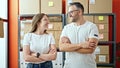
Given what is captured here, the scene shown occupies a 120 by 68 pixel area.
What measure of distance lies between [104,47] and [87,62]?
1.48 meters

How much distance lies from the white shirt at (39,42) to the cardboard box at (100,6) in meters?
1.57

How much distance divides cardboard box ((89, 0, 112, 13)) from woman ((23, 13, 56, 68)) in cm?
151

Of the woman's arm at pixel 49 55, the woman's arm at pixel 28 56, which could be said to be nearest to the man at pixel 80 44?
the woman's arm at pixel 49 55

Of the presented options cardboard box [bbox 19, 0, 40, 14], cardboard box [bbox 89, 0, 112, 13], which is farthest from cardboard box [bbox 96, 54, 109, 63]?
cardboard box [bbox 19, 0, 40, 14]

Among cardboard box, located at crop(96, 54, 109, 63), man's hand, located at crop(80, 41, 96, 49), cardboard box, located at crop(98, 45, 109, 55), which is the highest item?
man's hand, located at crop(80, 41, 96, 49)

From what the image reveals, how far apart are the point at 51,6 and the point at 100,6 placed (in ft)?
2.83

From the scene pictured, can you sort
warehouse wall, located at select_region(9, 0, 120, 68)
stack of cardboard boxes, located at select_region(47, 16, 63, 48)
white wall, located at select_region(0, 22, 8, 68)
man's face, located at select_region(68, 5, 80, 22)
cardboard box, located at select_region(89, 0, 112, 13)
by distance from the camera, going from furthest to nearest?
warehouse wall, located at select_region(9, 0, 120, 68)
white wall, located at select_region(0, 22, 8, 68)
stack of cardboard boxes, located at select_region(47, 16, 63, 48)
cardboard box, located at select_region(89, 0, 112, 13)
man's face, located at select_region(68, 5, 80, 22)

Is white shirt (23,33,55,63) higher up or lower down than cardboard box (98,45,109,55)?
higher up

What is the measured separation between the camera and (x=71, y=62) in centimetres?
240

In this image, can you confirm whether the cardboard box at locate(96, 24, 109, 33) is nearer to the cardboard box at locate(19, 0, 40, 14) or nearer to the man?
the cardboard box at locate(19, 0, 40, 14)

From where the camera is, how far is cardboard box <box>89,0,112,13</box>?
3744 mm

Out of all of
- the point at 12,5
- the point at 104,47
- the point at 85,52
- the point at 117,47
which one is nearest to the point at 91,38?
the point at 85,52

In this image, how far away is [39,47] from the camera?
2367 millimetres

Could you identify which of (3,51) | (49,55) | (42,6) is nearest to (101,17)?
(42,6)
